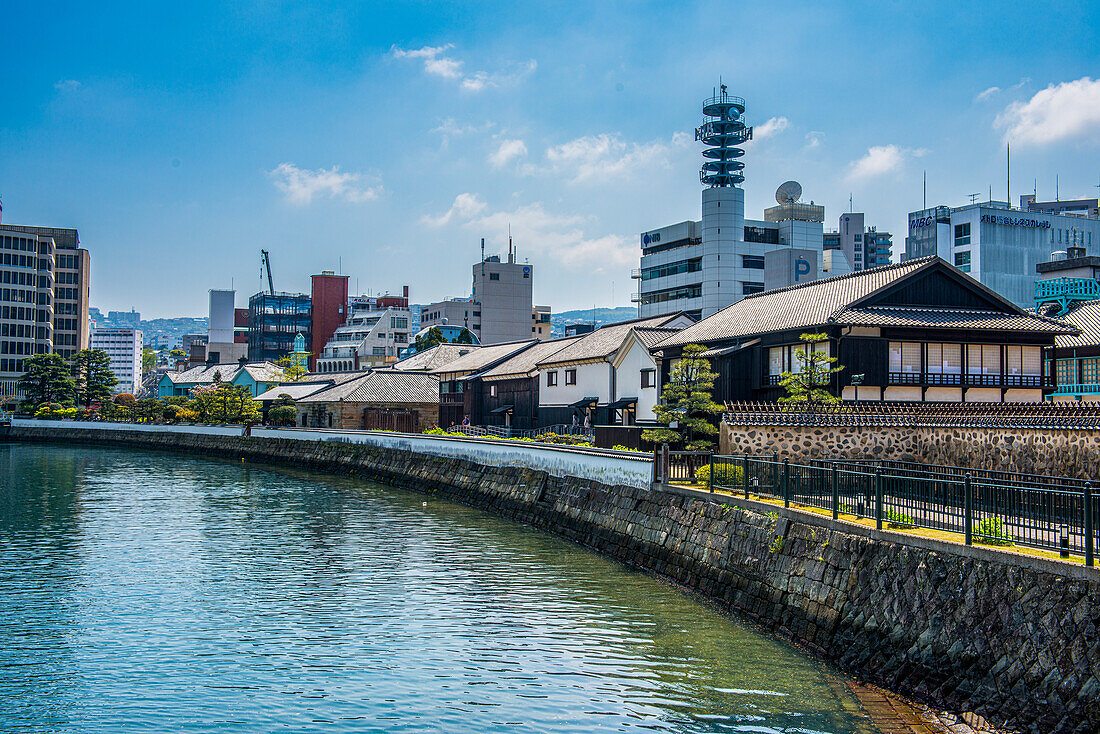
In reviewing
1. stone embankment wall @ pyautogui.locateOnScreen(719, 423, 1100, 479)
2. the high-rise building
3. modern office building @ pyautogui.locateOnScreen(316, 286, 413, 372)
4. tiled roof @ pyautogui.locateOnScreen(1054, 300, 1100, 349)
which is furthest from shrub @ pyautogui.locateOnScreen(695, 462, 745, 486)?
the high-rise building

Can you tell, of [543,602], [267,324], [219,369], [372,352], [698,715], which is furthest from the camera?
[267,324]

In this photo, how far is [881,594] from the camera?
17250 millimetres

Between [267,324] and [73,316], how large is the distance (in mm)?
42176

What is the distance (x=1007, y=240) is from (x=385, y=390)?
85231mm

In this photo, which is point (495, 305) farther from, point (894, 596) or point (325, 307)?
point (894, 596)

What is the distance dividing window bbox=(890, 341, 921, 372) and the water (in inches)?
A: 752

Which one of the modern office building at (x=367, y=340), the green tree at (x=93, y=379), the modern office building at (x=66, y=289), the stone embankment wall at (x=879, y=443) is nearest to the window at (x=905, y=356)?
the stone embankment wall at (x=879, y=443)

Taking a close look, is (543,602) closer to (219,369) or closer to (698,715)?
(698,715)

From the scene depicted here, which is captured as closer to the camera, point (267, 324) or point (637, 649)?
point (637, 649)

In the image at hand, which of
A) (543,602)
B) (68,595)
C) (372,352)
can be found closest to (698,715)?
(543,602)

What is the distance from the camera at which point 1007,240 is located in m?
114

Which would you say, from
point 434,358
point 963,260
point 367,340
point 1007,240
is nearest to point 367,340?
point 367,340

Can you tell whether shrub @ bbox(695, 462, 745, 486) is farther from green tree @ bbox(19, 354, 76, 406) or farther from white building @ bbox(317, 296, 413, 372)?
white building @ bbox(317, 296, 413, 372)

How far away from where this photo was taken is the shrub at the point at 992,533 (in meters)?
15.4
